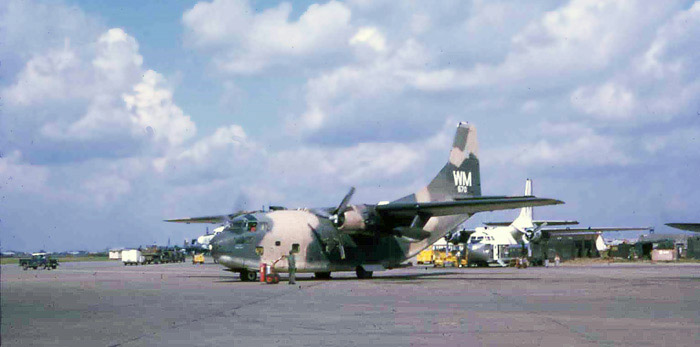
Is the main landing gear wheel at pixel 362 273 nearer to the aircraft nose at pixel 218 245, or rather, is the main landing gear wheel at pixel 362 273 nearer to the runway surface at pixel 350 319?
the aircraft nose at pixel 218 245

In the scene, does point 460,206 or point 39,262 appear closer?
point 460,206

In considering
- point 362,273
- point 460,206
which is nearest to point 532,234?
point 362,273

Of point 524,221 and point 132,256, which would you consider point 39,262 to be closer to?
point 132,256

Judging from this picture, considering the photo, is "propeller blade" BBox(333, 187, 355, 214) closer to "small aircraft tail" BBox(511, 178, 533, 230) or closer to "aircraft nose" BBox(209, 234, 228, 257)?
"aircraft nose" BBox(209, 234, 228, 257)

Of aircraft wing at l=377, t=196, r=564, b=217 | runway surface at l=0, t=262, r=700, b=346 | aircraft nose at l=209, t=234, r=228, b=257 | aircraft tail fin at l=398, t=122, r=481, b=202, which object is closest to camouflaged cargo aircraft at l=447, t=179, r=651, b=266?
aircraft tail fin at l=398, t=122, r=481, b=202

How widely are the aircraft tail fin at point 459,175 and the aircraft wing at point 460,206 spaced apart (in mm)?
3266

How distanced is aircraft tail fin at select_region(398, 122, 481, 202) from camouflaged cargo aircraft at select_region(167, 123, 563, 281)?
9 centimetres

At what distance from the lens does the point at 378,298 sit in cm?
2172

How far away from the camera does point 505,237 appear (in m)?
63.3

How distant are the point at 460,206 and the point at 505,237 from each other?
28919mm

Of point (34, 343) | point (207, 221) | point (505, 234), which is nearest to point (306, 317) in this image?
point (34, 343)

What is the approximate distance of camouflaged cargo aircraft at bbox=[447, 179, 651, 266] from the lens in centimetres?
6097

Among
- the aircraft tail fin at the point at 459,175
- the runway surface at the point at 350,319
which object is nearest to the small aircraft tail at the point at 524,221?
the aircraft tail fin at the point at 459,175

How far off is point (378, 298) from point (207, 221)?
24.2 metres
